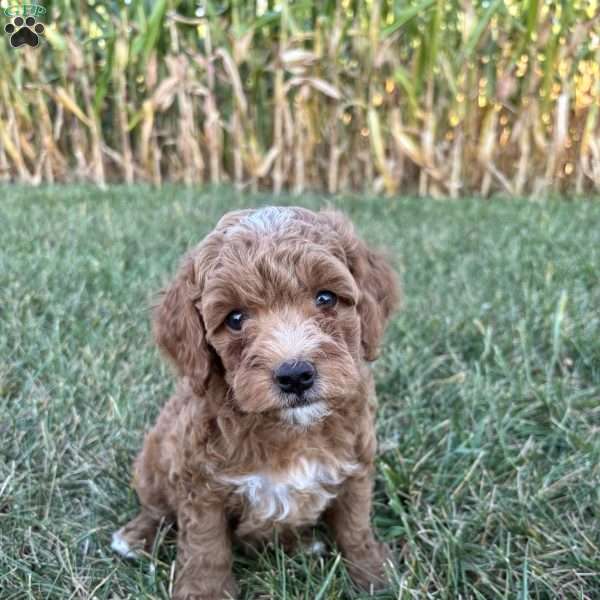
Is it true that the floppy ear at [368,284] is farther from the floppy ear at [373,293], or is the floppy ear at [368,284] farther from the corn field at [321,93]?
the corn field at [321,93]

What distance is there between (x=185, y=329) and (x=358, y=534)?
42.8 inches

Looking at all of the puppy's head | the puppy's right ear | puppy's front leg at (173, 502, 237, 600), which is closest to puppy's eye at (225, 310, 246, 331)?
the puppy's head

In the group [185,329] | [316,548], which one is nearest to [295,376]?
[185,329]

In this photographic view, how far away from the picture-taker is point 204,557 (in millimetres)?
2400

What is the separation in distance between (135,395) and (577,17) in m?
7.21

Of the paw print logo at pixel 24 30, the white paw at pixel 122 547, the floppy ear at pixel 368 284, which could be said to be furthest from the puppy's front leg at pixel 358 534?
the paw print logo at pixel 24 30

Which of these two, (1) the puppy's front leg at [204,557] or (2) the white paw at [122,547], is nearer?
(1) the puppy's front leg at [204,557]

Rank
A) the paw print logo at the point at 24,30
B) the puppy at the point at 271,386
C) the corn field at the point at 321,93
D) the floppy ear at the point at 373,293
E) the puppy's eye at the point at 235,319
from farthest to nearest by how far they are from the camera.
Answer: the paw print logo at the point at 24,30, the corn field at the point at 321,93, the floppy ear at the point at 373,293, the puppy's eye at the point at 235,319, the puppy at the point at 271,386

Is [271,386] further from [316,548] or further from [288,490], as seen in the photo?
[316,548]

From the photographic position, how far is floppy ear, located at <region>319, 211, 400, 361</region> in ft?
8.19

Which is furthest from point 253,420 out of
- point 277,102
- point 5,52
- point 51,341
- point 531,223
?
point 5,52

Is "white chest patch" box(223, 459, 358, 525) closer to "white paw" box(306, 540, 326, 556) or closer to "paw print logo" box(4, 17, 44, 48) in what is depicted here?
"white paw" box(306, 540, 326, 556)

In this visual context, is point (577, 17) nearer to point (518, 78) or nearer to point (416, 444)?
point (518, 78)

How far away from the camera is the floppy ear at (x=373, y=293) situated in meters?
2.50
